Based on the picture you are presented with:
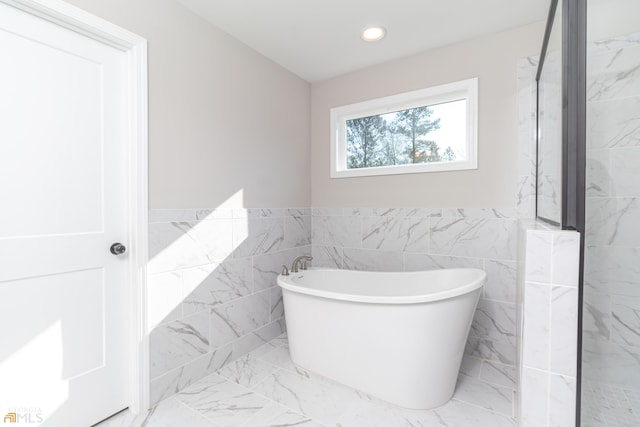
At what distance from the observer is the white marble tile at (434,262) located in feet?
7.63

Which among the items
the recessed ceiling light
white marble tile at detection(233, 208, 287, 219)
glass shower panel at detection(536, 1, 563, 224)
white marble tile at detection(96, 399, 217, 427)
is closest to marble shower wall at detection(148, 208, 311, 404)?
white marble tile at detection(233, 208, 287, 219)

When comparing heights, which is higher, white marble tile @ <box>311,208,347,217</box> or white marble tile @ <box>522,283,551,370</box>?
white marble tile @ <box>311,208,347,217</box>

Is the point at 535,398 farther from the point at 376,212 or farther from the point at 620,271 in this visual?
the point at 376,212

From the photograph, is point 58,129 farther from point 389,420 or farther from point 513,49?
point 513,49

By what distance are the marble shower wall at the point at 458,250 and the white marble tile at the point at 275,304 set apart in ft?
2.15

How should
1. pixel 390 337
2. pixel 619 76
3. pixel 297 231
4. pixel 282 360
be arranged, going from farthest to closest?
pixel 297 231, pixel 282 360, pixel 390 337, pixel 619 76

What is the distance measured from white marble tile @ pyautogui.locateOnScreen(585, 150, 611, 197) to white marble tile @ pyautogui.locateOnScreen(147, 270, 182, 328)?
7.23ft

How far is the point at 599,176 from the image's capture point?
147cm

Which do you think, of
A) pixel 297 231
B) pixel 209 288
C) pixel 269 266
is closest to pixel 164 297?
pixel 209 288

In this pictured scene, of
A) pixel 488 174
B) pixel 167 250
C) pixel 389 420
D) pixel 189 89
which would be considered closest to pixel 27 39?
pixel 189 89

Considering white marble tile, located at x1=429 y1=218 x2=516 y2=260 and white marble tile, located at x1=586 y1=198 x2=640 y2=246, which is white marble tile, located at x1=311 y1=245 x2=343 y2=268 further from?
white marble tile, located at x1=586 y1=198 x2=640 y2=246

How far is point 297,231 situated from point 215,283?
1002mm

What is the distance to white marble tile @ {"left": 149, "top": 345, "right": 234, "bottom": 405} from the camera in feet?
5.86

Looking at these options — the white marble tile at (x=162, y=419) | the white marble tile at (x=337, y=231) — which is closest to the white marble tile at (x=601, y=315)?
the white marble tile at (x=337, y=231)
